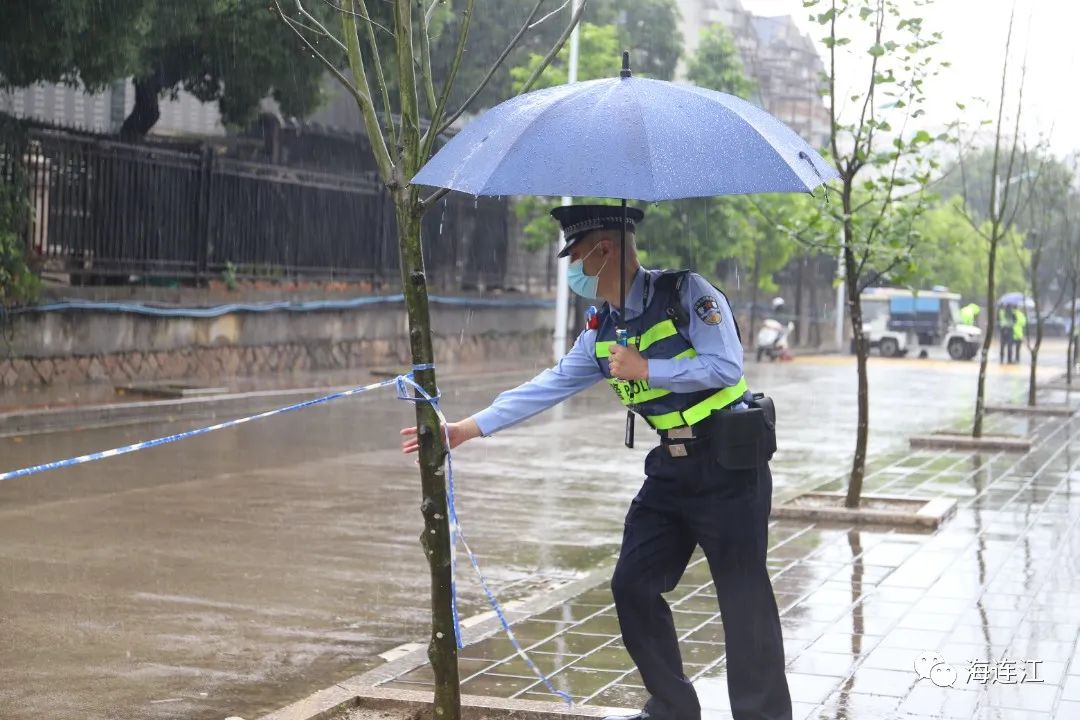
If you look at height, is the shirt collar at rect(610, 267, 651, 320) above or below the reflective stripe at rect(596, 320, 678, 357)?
above

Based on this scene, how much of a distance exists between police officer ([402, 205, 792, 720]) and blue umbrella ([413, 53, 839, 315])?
0.98 ft

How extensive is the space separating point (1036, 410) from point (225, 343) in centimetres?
1158

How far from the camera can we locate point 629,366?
4.38m

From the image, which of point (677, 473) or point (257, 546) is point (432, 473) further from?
point (257, 546)

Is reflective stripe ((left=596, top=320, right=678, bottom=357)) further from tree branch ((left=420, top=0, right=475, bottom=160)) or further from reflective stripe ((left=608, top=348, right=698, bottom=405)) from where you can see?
tree branch ((left=420, top=0, right=475, bottom=160))

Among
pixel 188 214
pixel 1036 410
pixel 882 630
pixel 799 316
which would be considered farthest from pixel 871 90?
pixel 799 316

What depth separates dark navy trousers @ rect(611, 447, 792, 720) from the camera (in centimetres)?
450

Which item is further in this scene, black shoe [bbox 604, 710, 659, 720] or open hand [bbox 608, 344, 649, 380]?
black shoe [bbox 604, 710, 659, 720]

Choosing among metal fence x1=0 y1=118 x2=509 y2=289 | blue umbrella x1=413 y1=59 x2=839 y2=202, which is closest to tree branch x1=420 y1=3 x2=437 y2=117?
blue umbrella x1=413 y1=59 x2=839 y2=202

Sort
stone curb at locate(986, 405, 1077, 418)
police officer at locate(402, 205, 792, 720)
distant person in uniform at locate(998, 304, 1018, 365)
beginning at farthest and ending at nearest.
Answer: distant person in uniform at locate(998, 304, 1018, 365), stone curb at locate(986, 405, 1077, 418), police officer at locate(402, 205, 792, 720)

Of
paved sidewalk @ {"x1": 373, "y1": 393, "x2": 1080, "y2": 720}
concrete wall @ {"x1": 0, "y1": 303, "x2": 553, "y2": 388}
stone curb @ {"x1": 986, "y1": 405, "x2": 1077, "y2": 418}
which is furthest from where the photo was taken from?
stone curb @ {"x1": 986, "y1": 405, "x2": 1077, "y2": 418}

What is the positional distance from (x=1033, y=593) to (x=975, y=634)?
42.6 inches

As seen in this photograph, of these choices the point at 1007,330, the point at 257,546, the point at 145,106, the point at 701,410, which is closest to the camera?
the point at 701,410

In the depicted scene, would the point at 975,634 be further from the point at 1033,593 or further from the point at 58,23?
the point at 58,23
